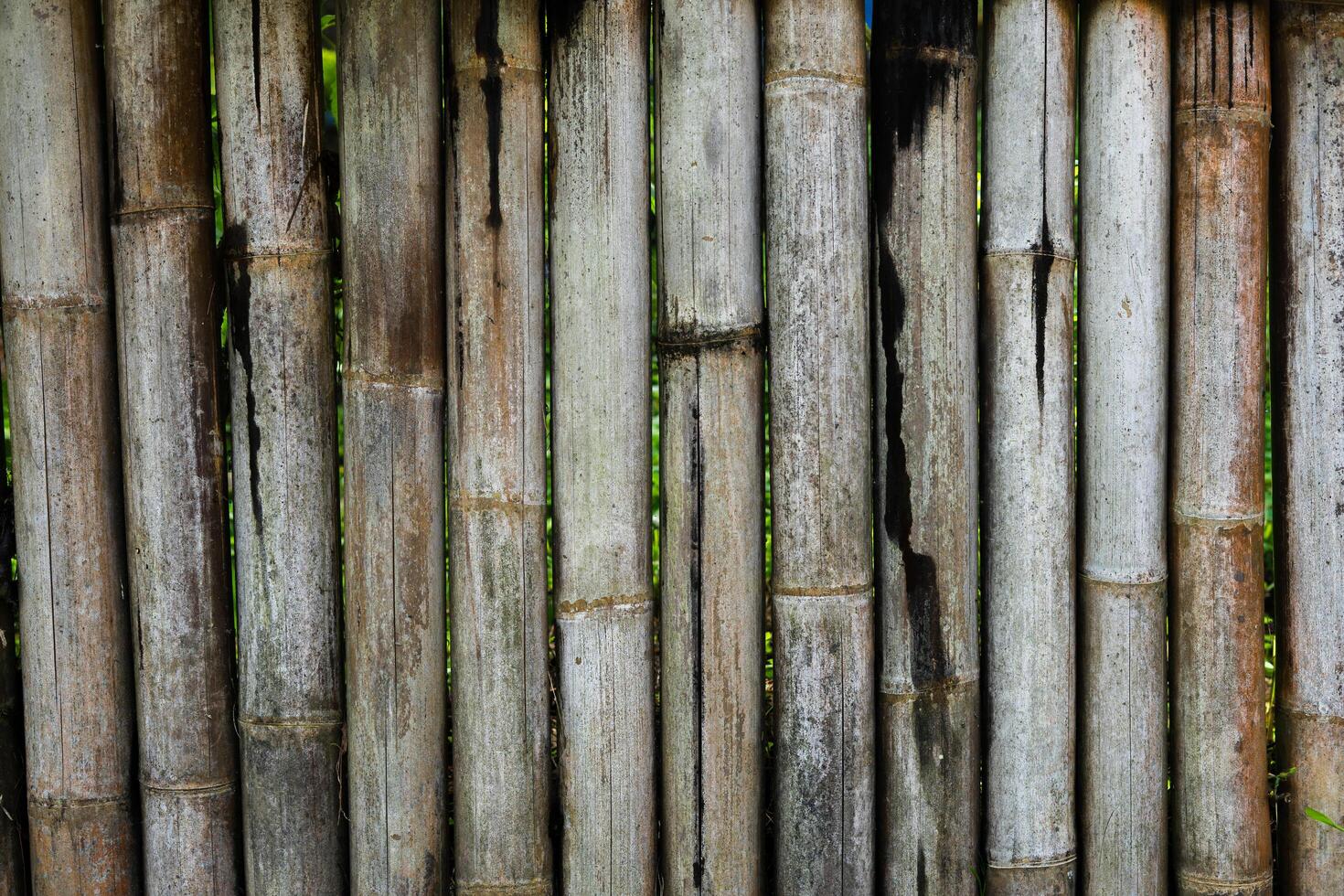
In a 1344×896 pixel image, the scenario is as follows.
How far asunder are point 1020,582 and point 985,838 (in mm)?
593

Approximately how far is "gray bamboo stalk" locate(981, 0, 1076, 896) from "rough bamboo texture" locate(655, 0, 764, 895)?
0.52m

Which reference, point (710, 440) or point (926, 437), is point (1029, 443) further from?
point (710, 440)

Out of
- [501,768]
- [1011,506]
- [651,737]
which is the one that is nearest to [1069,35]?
[1011,506]

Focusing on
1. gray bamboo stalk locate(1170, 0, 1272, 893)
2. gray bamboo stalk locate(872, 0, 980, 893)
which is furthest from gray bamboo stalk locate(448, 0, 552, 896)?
gray bamboo stalk locate(1170, 0, 1272, 893)

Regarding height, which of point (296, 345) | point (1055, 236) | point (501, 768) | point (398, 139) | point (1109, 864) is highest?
point (398, 139)

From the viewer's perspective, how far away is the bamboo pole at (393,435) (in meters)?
2.39

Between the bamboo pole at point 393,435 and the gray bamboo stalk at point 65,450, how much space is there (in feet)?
1.73

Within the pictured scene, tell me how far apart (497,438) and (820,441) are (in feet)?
2.22

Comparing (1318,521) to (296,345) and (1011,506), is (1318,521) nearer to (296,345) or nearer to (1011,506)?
(1011,506)

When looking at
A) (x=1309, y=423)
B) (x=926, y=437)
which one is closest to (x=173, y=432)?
(x=926, y=437)

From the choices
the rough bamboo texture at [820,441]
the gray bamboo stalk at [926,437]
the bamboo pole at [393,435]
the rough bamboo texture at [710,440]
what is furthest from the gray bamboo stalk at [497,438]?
the gray bamboo stalk at [926,437]

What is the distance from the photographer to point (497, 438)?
95.0 inches

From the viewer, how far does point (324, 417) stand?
8.10 ft

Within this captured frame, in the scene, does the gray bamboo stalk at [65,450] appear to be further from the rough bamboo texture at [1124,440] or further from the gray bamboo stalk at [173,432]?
the rough bamboo texture at [1124,440]
